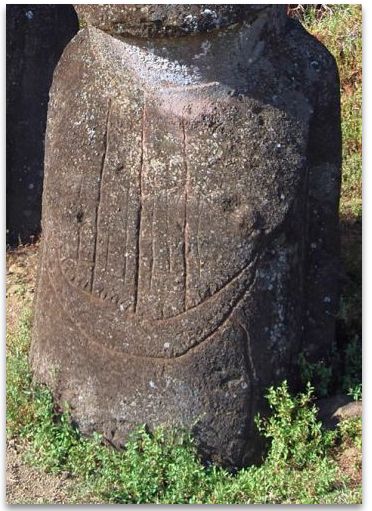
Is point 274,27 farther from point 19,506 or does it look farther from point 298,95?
point 19,506

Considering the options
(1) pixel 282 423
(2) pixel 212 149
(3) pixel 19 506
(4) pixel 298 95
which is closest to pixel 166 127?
(2) pixel 212 149

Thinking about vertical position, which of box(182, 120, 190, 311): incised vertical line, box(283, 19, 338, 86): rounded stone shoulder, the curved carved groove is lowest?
the curved carved groove

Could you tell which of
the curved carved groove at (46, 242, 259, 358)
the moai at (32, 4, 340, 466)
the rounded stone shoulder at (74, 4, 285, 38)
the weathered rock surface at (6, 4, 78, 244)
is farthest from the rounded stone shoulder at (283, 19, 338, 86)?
the weathered rock surface at (6, 4, 78, 244)

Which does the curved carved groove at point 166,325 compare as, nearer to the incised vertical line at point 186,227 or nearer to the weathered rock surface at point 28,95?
the incised vertical line at point 186,227

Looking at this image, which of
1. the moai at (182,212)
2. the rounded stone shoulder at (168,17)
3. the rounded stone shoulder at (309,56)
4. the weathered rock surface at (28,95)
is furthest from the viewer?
the weathered rock surface at (28,95)

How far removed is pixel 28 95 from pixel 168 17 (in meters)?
2.34

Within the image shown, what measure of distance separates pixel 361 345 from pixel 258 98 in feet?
4.20

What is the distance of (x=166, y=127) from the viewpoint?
466 cm

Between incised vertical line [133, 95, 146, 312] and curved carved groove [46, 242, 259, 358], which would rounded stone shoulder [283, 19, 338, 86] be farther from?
curved carved groove [46, 242, 259, 358]

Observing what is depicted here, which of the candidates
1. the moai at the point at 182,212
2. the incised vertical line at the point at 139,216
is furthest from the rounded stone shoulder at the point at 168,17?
the incised vertical line at the point at 139,216

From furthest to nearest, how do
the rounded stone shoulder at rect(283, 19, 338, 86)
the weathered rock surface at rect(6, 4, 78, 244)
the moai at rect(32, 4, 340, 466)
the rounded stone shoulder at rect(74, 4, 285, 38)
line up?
the weathered rock surface at rect(6, 4, 78, 244)
the rounded stone shoulder at rect(283, 19, 338, 86)
the moai at rect(32, 4, 340, 466)
the rounded stone shoulder at rect(74, 4, 285, 38)

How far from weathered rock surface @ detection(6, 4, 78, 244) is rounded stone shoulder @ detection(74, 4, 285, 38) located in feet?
6.76

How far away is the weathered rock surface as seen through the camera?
259 inches

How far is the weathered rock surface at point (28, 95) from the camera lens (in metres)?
6.57
